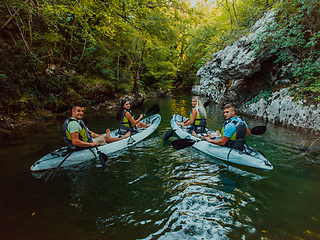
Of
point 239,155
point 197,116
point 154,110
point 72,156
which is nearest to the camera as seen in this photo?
point 239,155

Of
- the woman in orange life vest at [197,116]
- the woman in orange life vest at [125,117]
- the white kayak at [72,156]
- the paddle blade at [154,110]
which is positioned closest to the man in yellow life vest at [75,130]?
the white kayak at [72,156]

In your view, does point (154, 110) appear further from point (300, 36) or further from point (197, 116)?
point (300, 36)

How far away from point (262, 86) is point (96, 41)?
10073 mm

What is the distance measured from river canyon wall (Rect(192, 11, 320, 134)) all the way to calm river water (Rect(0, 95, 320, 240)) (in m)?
2.27

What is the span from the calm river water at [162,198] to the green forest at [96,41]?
4082 millimetres

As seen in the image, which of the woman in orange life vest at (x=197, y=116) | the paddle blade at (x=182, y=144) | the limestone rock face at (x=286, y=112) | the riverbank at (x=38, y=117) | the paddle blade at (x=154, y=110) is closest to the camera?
the paddle blade at (x=182, y=144)

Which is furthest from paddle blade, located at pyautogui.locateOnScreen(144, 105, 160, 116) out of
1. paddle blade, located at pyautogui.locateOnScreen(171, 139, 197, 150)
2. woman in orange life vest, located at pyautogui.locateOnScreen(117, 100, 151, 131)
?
paddle blade, located at pyautogui.locateOnScreen(171, 139, 197, 150)

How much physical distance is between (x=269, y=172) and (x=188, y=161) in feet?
6.22

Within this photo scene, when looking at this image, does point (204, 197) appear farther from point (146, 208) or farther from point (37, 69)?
point (37, 69)

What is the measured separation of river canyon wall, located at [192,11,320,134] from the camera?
622 centimetres

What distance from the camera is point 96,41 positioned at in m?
8.61

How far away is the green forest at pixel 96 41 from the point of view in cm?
557

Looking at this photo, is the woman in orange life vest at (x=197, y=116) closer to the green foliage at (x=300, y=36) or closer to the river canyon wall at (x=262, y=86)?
the river canyon wall at (x=262, y=86)

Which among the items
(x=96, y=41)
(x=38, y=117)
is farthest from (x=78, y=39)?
(x=38, y=117)
